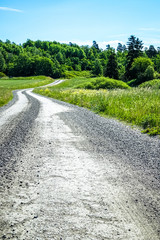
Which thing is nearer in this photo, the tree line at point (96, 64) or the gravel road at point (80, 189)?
the gravel road at point (80, 189)

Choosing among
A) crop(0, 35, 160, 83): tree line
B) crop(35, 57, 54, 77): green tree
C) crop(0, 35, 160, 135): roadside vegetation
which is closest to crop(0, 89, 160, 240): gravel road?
crop(0, 35, 160, 135): roadside vegetation

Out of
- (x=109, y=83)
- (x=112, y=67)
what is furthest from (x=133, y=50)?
(x=109, y=83)

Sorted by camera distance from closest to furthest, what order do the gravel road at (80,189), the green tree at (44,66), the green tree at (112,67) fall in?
1. the gravel road at (80,189)
2. the green tree at (112,67)
3. the green tree at (44,66)

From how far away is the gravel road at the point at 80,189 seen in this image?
2258 millimetres

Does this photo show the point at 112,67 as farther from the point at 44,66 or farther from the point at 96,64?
the point at 44,66

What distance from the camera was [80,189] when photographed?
3121 mm

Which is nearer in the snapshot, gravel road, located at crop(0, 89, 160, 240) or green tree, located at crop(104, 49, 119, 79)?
gravel road, located at crop(0, 89, 160, 240)

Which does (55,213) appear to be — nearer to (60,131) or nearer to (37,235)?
(37,235)

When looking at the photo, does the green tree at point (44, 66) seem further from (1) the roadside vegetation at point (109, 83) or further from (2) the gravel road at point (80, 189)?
(2) the gravel road at point (80, 189)

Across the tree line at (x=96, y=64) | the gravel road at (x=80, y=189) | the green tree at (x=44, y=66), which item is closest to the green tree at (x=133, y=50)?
the tree line at (x=96, y=64)

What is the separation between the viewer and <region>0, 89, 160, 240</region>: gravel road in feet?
7.41

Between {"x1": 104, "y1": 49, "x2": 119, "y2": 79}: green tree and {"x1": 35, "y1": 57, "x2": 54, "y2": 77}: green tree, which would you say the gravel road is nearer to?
{"x1": 104, "y1": 49, "x2": 119, "y2": 79}: green tree

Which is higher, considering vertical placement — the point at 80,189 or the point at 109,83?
the point at 109,83

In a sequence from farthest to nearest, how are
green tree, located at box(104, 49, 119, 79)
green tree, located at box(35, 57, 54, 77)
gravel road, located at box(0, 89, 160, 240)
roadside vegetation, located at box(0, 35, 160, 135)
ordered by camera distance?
1. green tree, located at box(35, 57, 54, 77)
2. green tree, located at box(104, 49, 119, 79)
3. roadside vegetation, located at box(0, 35, 160, 135)
4. gravel road, located at box(0, 89, 160, 240)
